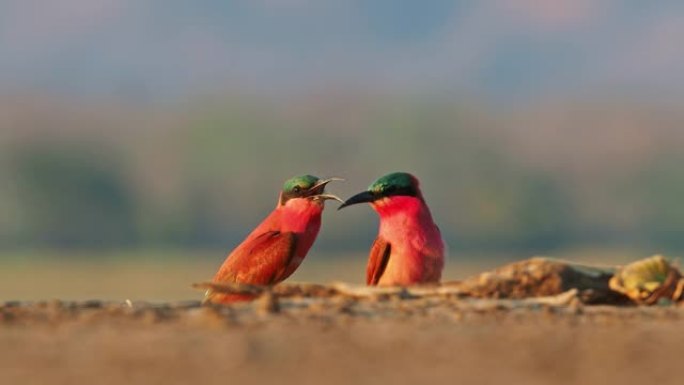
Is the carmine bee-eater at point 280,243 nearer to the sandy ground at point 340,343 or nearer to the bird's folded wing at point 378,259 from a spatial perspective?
the bird's folded wing at point 378,259

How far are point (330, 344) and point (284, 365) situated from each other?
0.48 meters

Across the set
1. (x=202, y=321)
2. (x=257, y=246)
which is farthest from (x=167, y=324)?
(x=257, y=246)

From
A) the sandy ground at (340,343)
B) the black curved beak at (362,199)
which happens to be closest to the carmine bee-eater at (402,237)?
the black curved beak at (362,199)

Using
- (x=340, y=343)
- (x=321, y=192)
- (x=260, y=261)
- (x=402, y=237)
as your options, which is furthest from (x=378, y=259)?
(x=340, y=343)

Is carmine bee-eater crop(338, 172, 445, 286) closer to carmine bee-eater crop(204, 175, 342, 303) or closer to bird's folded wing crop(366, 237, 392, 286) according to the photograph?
bird's folded wing crop(366, 237, 392, 286)

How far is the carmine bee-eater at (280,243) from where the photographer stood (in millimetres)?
11148

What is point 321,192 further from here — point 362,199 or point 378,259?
point 378,259

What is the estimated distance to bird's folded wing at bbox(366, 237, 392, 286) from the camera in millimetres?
10555

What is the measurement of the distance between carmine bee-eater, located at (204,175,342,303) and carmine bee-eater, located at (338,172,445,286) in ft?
1.96

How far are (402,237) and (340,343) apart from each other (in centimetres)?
407

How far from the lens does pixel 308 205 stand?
39.0 ft

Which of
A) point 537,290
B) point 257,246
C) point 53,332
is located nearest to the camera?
point 53,332

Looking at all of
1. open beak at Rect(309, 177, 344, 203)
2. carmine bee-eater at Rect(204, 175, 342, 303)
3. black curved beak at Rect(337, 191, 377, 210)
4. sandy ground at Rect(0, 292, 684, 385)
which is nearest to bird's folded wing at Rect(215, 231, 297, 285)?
carmine bee-eater at Rect(204, 175, 342, 303)

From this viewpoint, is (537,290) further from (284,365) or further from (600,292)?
(284,365)
